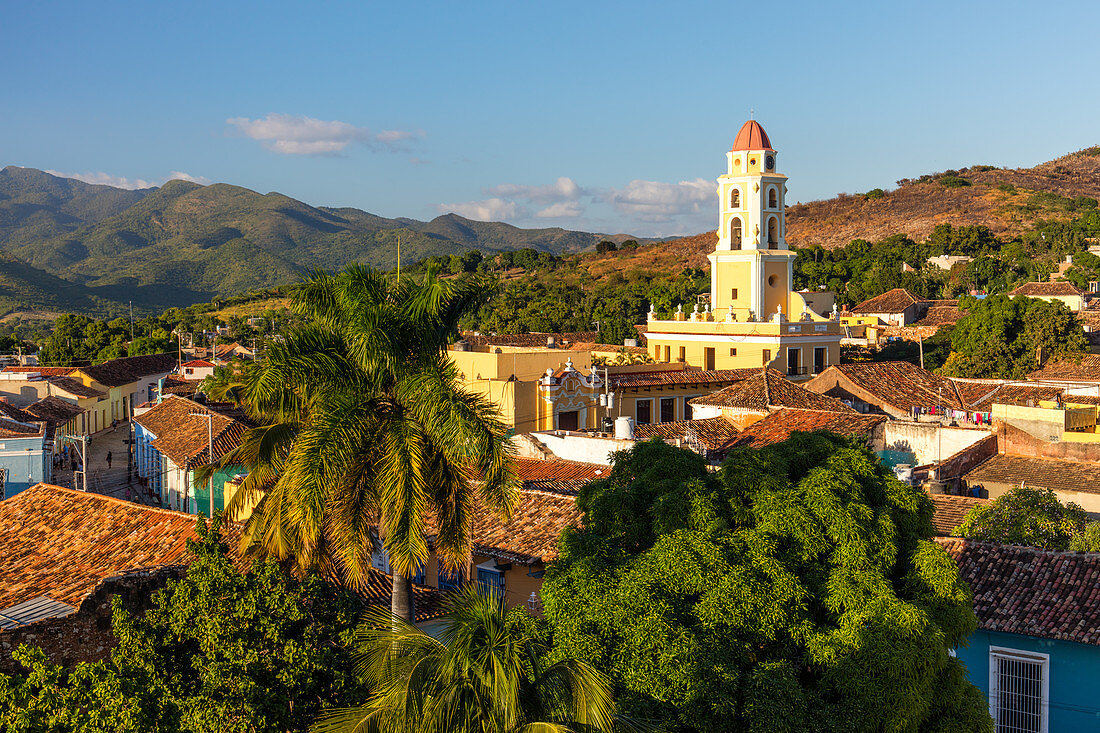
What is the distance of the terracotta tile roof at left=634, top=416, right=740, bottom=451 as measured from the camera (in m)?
23.2

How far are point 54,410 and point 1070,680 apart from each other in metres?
34.5

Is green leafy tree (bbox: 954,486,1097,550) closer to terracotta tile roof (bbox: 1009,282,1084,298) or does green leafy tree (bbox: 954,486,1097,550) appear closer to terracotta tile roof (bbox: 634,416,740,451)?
terracotta tile roof (bbox: 634,416,740,451)

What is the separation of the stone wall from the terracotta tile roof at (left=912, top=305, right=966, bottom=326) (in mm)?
56590

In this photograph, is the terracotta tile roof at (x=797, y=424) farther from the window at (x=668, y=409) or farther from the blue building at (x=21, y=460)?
the blue building at (x=21, y=460)

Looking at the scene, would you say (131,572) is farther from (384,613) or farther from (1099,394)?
(1099,394)

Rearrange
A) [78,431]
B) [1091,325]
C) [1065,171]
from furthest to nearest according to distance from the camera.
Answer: [1065,171], [1091,325], [78,431]

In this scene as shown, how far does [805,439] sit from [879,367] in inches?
934

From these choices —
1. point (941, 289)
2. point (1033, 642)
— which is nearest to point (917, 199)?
point (941, 289)

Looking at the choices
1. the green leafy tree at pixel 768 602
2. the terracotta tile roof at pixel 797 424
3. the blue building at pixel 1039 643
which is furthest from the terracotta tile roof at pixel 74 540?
the terracotta tile roof at pixel 797 424

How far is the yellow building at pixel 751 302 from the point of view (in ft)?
129

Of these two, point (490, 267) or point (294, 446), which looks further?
point (490, 267)

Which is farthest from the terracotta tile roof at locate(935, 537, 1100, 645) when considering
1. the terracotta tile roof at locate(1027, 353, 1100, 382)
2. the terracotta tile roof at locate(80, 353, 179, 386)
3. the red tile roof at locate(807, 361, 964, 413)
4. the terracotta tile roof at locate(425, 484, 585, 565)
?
the terracotta tile roof at locate(80, 353, 179, 386)

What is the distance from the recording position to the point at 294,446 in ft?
31.3

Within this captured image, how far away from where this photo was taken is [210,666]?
7793 mm
